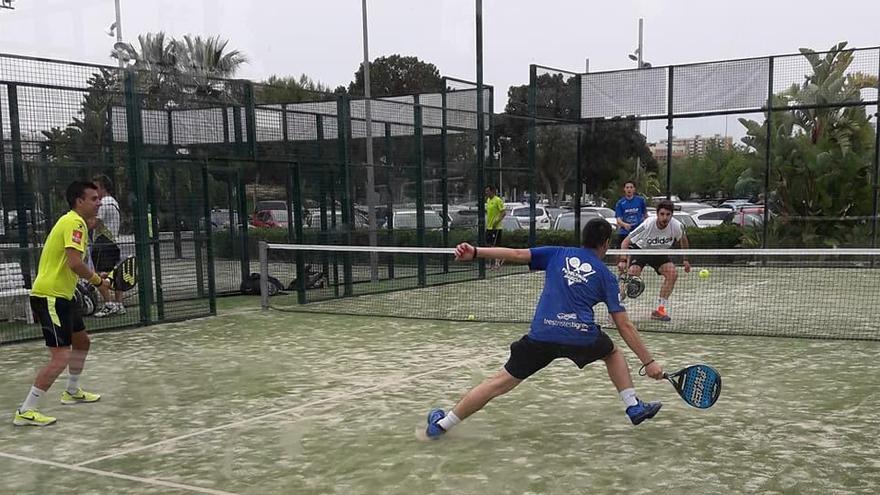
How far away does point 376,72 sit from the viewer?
174 ft

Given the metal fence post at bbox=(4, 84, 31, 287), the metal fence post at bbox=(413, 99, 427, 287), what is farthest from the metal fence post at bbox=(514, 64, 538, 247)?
the metal fence post at bbox=(4, 84, 31, 287)

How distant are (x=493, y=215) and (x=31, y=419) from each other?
38.1 feet

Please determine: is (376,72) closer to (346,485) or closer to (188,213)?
(188,213)

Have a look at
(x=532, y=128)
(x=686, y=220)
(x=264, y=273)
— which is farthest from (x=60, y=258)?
(x=686, y=220)

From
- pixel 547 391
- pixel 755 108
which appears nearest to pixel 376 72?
pixel 755 108

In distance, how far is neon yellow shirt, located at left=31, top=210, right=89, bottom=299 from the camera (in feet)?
20.3

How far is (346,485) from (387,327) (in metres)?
5.61

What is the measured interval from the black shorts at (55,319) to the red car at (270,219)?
43.7 ft

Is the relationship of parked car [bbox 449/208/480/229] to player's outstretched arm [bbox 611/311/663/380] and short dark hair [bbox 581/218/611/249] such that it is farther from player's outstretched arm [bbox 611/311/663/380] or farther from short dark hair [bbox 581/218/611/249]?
player's outstretched arm [bbox 611/311/663/380]

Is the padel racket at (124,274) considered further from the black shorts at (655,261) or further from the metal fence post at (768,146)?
the metal fence post at (768,146)

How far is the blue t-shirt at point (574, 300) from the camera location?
5207 mm

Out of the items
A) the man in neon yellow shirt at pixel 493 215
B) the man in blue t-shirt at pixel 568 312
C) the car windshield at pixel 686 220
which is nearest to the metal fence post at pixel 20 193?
the man in blue t-shirt at pixel 568 312

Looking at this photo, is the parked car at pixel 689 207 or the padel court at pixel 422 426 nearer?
the padel court at pixel 422 426

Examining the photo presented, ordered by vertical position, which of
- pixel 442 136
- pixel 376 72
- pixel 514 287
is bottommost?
pixel 514 287
